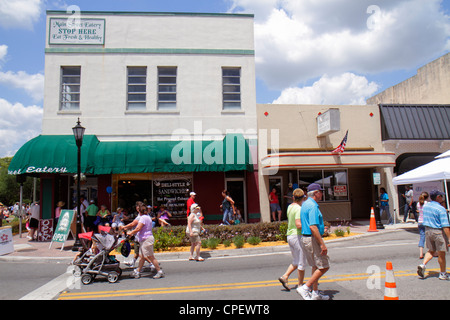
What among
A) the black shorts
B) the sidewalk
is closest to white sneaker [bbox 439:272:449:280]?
the sidewalk

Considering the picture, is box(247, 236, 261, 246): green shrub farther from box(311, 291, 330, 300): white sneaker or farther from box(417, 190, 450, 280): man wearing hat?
box(311, 291, 330, 300): white sneaker

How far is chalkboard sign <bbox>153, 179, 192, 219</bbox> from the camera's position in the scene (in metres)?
15.2

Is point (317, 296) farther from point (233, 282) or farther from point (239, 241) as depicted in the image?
point (239, 241)

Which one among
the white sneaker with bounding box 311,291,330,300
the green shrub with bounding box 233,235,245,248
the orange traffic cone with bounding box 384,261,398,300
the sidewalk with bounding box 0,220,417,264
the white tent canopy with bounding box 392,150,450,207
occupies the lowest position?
the sidewalk with bounding box 0,220,417,264

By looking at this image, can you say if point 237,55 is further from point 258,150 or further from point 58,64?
point 58,64

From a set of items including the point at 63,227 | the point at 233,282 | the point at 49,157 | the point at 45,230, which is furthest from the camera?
the point at 45,230

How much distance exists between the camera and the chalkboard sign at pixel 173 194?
15.2m

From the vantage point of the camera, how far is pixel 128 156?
13.8 metres

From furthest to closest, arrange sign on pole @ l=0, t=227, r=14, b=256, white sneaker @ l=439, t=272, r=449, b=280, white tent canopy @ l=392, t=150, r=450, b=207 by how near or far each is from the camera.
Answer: white tent canopy @ l=392, t=150, r=450, b=207 → sign on pole @ l=0, t=227, r=14, b=256 → white sneaker @ l=439, t=272, r=449, b=280

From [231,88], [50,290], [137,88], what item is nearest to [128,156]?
[137,88]

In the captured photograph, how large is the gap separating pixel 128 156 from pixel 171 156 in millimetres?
1818

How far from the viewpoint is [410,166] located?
17.2 meters

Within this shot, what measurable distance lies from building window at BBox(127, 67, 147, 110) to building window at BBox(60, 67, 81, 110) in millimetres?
2446
